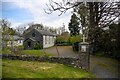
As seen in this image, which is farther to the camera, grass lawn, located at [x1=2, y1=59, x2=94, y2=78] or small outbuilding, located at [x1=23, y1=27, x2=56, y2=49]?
small outbuilding, located at [x1=23, y1=27, x2=56, y2=49]

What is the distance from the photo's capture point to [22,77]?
7.52 metres

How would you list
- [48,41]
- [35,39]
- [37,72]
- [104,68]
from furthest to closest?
[48,41], [35,39], [104,68], [37,72]

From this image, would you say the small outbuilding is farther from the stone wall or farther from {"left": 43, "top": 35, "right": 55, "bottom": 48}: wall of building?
the stone wall

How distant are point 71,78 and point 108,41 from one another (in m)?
9.32

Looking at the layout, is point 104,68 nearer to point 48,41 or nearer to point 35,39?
point 35,39

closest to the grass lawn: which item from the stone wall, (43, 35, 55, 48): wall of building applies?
the stone wall

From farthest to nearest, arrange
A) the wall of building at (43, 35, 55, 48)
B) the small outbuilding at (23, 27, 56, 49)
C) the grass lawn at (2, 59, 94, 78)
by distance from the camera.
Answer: the wall of building at (43, 35, 55, 48)
the small outbuilding at (23, 27, 56, 49)
the grass lawn at (2, 59, 94, 78)

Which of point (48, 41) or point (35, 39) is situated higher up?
point (35, 39)

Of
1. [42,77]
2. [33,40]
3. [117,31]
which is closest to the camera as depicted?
[42,77]

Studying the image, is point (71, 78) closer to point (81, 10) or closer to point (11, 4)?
point (11, 4)

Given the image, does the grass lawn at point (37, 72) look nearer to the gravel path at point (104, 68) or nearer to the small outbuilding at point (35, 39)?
the gravel path at point (104, 68)

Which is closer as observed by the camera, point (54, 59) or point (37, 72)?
point (37, 72)

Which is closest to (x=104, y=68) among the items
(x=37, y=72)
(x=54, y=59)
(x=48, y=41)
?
(x=54, y=59)

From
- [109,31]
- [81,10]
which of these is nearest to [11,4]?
[81,10]
